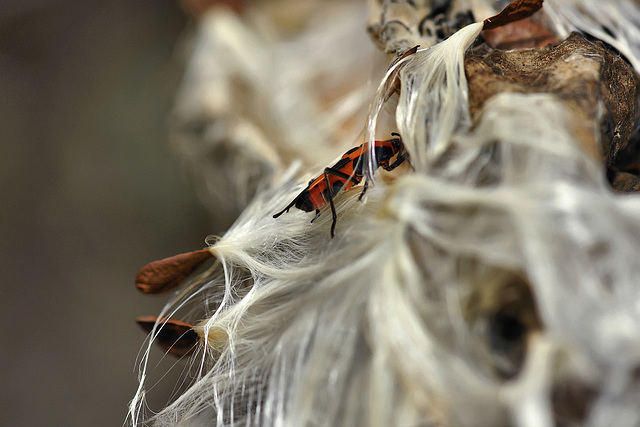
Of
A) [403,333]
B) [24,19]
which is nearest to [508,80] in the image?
[403,333]

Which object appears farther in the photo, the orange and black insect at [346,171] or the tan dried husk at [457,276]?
the orange and black insect at [346,171]

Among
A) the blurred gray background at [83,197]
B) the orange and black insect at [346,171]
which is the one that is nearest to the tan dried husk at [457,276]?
the orange and black insect at [346,171]

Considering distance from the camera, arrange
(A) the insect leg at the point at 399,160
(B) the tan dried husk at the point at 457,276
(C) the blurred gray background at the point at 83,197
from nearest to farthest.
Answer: (B) the tan dried husk at the point at 457,276 → (A) the insect leg at the point at 399,160 → (C) the blurred gray background at the point at 83,197

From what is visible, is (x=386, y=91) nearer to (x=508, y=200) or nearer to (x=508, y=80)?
(x=508, y=80)

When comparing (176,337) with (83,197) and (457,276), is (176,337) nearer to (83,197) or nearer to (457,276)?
(457,276)

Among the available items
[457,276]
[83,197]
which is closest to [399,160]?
[457,276]

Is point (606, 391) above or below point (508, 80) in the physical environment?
below

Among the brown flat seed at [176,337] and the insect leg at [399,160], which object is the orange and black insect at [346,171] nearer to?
the insect leg at [399,160]
